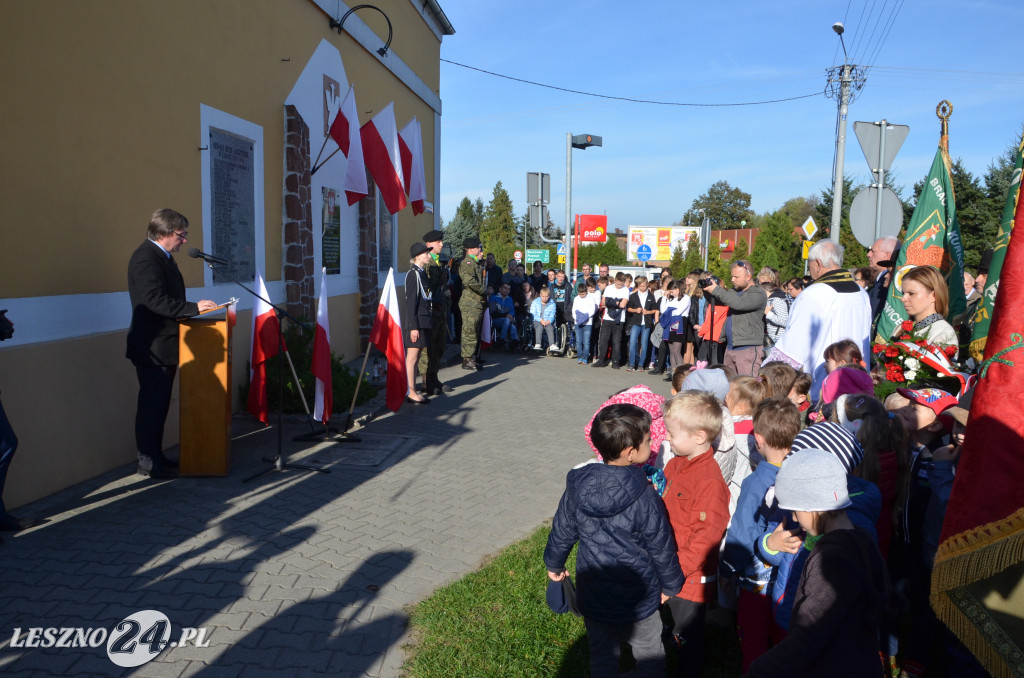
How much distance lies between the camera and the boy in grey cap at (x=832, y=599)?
2297 mm

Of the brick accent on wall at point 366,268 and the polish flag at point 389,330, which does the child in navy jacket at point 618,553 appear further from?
the brick accent on wall at point 366,268

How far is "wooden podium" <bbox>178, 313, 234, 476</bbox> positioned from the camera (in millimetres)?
5930

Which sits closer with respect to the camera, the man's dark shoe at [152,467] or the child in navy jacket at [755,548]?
the child in navy jacket at [755,548]

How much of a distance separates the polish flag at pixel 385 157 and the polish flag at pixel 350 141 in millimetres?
158

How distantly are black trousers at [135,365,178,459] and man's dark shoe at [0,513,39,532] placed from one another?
1.15 metres

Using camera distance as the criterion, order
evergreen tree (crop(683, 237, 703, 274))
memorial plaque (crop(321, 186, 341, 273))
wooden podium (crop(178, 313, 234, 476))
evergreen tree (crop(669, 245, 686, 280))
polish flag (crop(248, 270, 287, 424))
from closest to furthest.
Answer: wooden podium (crop(178, 313, 234, 476))
polish flag (crop(248, 270, 287, 424))
memorial plaque (crop(321, 186, 341, 273))
evergreen tree (crop(683, 237, 703, 274))
evergreen tree (crop(669, 245, 686, 280))

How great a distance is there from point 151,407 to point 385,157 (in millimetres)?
4292

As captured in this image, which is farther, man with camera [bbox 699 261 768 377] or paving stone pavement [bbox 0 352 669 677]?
man with camera [bbox 699 261 768 377]

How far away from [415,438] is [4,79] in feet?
15.3

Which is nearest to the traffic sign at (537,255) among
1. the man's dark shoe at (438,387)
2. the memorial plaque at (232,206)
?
the man's dark shoe at (438,387)

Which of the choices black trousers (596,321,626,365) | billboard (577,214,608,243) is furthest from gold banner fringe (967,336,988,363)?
billboard (577,214,608,243)

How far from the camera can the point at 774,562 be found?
2.91 metres

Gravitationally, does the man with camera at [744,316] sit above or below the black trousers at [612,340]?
above

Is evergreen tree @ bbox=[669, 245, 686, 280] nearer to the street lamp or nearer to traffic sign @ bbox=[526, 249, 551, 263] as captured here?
traffic sign @ bbox=[526, 249, 551, 263]
